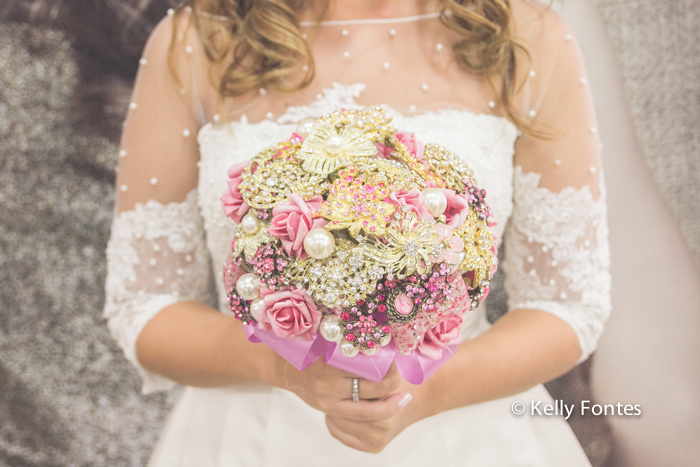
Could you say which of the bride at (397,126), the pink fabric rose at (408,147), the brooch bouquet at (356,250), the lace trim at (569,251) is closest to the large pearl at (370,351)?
the brooch bouquet at (356,250)

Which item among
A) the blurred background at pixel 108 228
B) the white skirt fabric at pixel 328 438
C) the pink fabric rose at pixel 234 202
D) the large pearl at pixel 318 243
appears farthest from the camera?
the blurred background at pixel 108 228

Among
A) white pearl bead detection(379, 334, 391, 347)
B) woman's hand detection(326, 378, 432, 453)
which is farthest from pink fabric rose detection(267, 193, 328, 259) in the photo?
woman's hand detection(326, 378, 432, 453)

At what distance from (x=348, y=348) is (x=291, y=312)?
0.07 meters

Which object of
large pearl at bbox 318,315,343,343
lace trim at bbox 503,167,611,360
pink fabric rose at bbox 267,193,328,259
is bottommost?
lace trim at bbox 503,167,611,360

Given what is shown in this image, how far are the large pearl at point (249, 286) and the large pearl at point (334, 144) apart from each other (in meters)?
0.15

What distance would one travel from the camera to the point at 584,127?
90cm

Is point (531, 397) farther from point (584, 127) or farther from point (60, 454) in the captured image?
point (60, 454)

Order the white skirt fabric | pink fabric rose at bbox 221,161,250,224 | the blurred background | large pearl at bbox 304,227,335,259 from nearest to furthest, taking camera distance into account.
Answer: large pearl at bbox 304,227,335,259
pink fabric rose at bbox 221,161,250,224
the white skirt fabric
the blurred background

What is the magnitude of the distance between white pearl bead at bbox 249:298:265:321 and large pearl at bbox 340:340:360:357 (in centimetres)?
9

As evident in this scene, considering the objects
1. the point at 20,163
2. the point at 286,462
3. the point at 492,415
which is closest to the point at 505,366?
the point at 492,415

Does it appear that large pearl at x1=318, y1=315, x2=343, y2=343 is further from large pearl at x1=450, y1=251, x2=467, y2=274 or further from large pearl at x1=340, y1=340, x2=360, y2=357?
large pearl at x1=450, y1=251, x2=467, y2=274

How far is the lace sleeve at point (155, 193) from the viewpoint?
919 millimetres

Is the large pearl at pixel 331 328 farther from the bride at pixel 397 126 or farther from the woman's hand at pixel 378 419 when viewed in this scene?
the bride at pixel 397 126

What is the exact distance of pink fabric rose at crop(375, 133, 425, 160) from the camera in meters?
0.60
